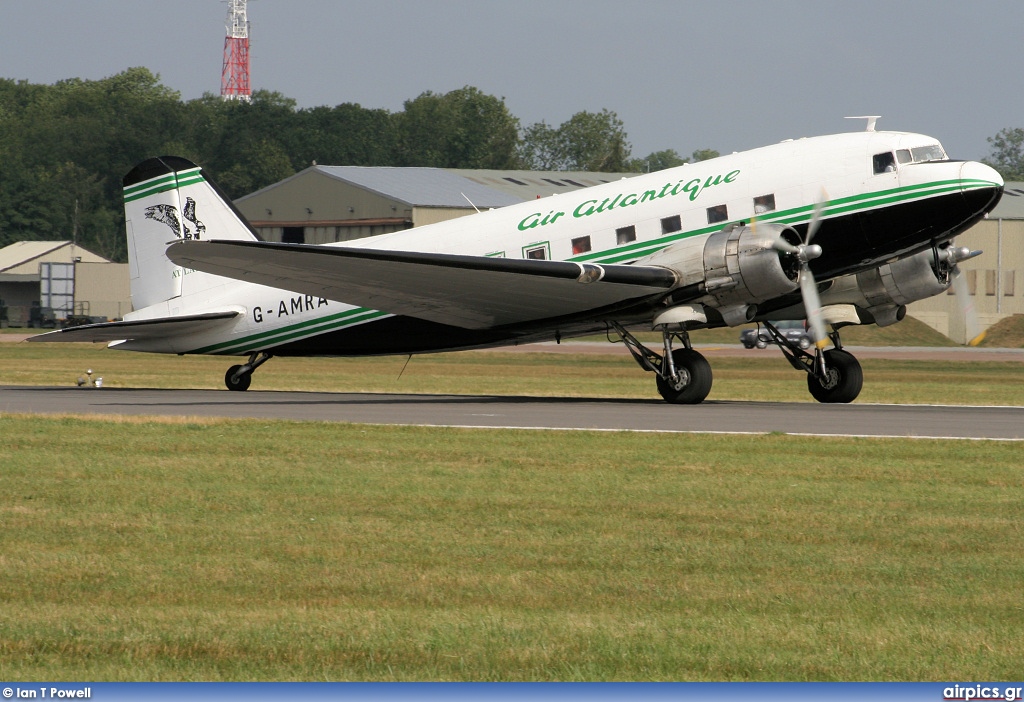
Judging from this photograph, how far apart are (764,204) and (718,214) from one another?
2.85ft

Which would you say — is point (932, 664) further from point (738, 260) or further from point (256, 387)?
point (256, 387)

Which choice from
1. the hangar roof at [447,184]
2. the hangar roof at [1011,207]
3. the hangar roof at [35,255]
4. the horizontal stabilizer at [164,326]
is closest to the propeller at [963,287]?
the horizontal stabilizer at [164,326]

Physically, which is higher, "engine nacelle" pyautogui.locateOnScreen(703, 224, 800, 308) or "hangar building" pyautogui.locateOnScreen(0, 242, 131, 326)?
"hangar building" pyautogui.locateOnScreen(0, 242, 131, 326)

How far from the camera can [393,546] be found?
11188 millimetres

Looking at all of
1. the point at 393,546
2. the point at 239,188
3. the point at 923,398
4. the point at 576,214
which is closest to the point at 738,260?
the point at 576,214

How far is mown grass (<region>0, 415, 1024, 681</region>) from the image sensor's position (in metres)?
7.71

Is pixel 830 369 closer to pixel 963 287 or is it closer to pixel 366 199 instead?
pixel 963 287

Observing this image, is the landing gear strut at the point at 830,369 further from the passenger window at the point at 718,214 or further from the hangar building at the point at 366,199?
the hangar building at the point at 366,199

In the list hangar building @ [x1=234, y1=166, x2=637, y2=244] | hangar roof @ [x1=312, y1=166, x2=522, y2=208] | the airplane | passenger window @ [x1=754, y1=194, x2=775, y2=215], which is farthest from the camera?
hangar roof @ [x1=312, y1=166, x2=522, y2=208]

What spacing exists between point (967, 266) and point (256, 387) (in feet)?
226

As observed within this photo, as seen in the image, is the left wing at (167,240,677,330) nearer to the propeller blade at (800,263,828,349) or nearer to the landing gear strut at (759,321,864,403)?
the propeller blade at (800,263,828,349)

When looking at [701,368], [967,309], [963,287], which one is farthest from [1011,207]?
[701,368]

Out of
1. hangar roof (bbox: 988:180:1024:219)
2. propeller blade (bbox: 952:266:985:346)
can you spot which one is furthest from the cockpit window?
hangar roof (bbox: 988:180:1024:219)

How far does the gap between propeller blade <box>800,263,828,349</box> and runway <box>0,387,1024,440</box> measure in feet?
4.98
